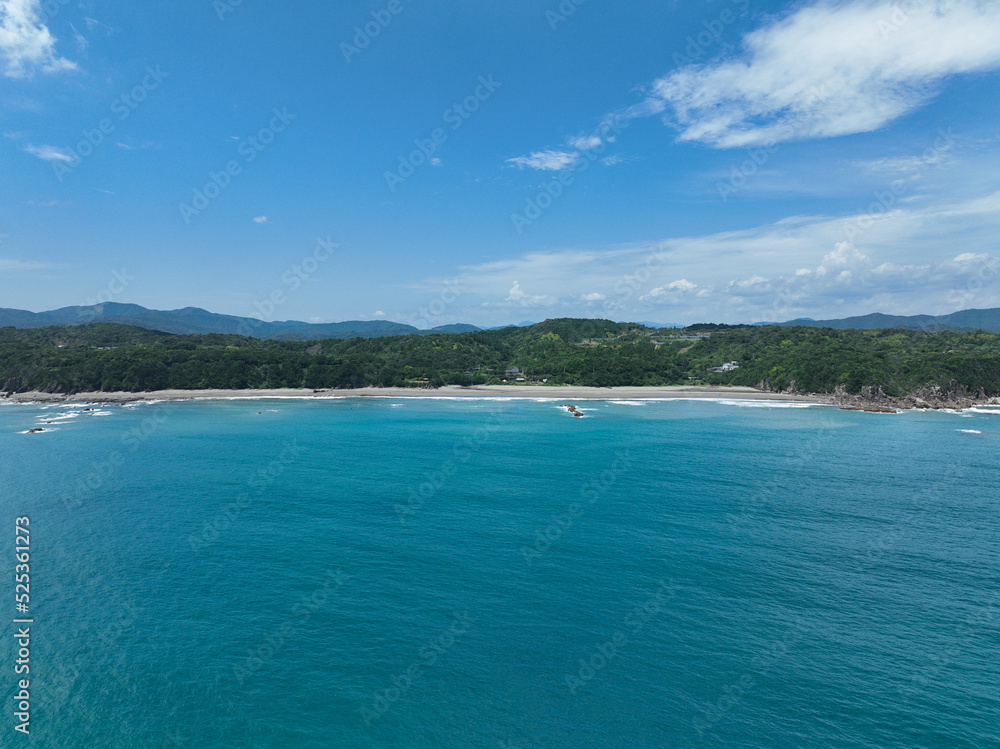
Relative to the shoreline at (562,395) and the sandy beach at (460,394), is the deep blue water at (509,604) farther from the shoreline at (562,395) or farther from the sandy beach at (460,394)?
the sandy beach at (460,394)

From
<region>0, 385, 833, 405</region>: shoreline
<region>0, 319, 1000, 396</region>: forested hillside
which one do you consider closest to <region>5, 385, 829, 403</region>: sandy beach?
<region>0, 385, 833, 405</region>: shoreline

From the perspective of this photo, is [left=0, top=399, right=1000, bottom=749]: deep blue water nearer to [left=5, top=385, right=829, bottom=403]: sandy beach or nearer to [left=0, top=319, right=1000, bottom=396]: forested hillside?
[left=5, top=385, right=829, bottom=403]: sandy beach

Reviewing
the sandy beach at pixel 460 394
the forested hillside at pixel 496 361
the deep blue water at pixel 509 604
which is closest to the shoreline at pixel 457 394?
the sandy beach at pixel 460 394

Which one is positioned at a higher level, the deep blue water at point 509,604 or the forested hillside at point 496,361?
the forested hillside at point 496,361

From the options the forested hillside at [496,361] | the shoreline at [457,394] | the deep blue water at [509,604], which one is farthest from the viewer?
the forested hillside at [496,361]

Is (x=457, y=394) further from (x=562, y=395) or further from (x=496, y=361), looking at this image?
(x=496, y=361)

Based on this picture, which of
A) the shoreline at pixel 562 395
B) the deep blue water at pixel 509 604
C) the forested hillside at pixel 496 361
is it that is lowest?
the deep blue water at pixel 509 604

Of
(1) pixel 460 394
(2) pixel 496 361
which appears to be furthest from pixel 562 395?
(2) pixel 496 361

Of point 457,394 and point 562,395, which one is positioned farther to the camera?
point 457,394
